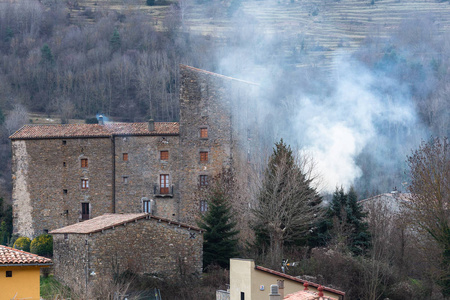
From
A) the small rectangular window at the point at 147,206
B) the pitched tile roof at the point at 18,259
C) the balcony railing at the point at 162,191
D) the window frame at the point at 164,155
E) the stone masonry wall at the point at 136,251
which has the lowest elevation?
the stone masonry wall at the point at 136,251

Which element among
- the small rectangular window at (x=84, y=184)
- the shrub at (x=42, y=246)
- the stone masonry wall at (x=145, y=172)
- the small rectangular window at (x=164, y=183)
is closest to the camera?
the shrub at (x=42, y=246)

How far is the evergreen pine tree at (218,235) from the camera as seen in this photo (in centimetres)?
3872

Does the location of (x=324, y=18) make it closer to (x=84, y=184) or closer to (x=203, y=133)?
(x=203, y=133)

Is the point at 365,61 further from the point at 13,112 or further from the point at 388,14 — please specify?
the point at 13,112

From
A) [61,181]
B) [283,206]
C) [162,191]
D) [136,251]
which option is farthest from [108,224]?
[61,181]

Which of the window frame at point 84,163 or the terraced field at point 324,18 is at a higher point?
the terraced field at point 324,18

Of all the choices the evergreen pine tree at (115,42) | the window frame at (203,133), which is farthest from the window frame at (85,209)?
the evergreen pine tree at (115,42)

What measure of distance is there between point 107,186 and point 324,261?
16.5 m

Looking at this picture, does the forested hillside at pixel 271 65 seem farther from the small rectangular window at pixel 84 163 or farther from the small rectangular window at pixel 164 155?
the small rectangular window at pixel 84 163

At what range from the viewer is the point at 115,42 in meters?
119

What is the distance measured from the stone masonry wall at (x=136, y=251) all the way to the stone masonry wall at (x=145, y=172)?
10397 mm

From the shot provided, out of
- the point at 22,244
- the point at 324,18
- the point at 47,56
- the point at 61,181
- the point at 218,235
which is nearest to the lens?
the point at 218,235

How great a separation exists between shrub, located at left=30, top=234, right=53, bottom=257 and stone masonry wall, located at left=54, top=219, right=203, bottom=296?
9.06 m

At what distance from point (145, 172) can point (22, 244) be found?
8.31 m
